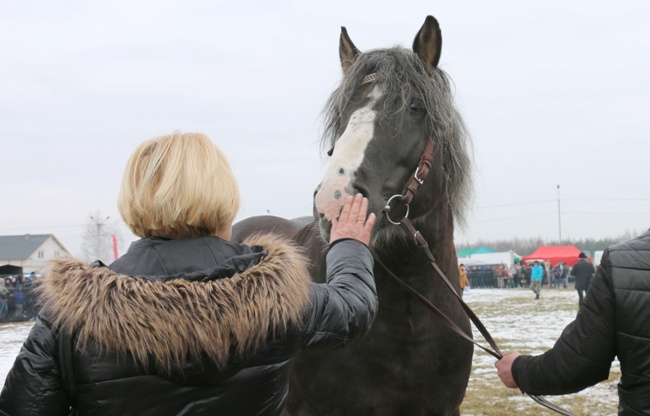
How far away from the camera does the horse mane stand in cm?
313

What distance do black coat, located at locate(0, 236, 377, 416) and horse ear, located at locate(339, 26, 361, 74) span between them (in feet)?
6.91

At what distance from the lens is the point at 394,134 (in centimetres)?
299

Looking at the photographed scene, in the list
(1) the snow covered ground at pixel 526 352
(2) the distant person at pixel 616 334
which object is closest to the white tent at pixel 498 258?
(1) the snow covered ground at pixel 526 352

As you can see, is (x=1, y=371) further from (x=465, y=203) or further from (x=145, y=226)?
(x=145, y=226)

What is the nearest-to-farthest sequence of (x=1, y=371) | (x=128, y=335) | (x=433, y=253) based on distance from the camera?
(x=128, y=335) → (x=433, y=253) → (x=1, y=371)

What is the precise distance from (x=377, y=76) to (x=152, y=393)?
2075mm

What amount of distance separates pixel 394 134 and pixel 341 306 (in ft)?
4.48

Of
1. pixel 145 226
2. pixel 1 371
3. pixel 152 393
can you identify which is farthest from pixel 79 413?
pixel 1 371

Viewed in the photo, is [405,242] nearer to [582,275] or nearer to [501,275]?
[582,275]

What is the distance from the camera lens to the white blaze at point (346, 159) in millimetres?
2629

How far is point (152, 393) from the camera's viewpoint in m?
1.59

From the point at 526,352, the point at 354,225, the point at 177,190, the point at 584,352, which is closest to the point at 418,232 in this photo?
the point at 354,225

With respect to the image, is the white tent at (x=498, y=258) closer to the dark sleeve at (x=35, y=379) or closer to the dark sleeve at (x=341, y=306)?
the dark sleeve at (x=341, y=306)

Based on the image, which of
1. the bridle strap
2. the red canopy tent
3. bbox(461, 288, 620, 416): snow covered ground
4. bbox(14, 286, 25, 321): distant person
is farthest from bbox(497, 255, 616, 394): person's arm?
the red canopy tent
